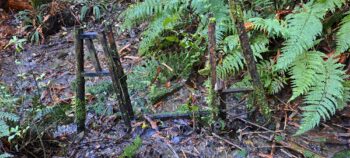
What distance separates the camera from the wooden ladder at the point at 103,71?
3.00 m

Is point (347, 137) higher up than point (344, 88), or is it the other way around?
point (344, 88)

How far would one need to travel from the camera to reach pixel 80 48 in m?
3.07

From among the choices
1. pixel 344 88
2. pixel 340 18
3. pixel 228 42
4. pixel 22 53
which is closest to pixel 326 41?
pixel 340 18

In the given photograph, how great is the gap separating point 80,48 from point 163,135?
40.4 inches

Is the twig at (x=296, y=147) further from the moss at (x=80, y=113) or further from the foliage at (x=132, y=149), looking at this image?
the moss at (x=80, y=113)

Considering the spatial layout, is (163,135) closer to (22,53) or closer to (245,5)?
(245,5)

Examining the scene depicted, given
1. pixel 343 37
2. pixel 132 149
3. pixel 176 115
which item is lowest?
pixel 132 149

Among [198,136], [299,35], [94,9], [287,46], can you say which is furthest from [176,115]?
[94,9]

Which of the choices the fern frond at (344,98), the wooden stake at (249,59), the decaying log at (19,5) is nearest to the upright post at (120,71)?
the wooden stake at (249,59)

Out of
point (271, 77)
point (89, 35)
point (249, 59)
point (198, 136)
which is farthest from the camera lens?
point (271, 77)

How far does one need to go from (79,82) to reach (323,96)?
2030 millimetres

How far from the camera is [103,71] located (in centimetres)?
312

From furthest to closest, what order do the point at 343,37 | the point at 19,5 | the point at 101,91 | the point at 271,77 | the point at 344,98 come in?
the point at 19,5, the point at 101,91, the point at 271,77, the point at 343,37, the point at 344,98

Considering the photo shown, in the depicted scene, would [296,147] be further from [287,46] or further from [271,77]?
[287,46]
